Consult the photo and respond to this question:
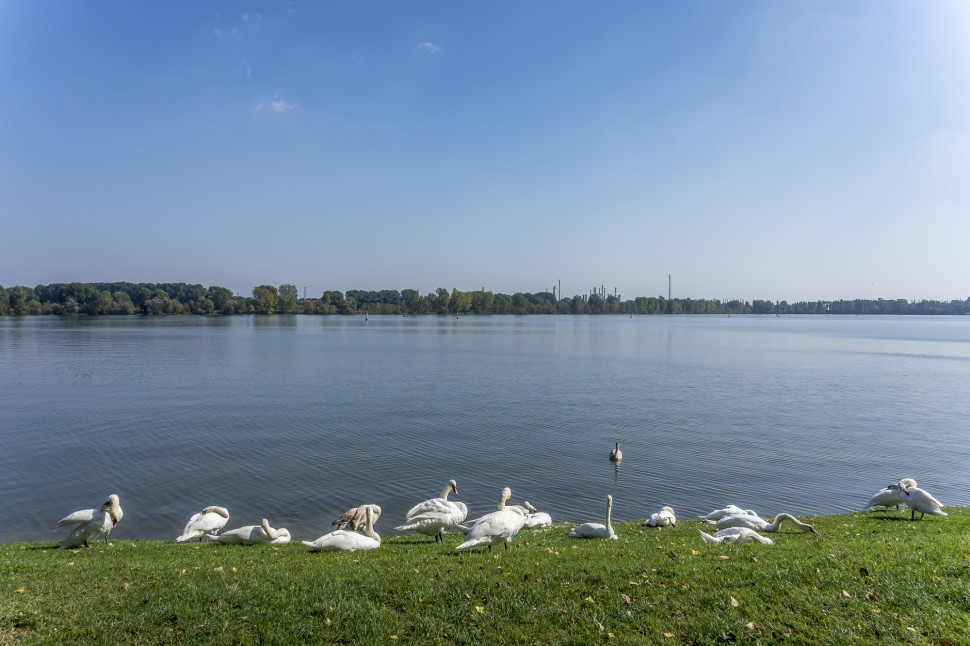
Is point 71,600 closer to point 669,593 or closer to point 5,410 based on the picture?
point 669,593

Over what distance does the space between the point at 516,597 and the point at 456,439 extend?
2032 cm

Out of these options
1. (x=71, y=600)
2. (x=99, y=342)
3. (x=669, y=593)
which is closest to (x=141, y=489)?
(x=71, y=600)

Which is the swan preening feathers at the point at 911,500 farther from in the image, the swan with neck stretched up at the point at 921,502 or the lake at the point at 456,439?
the lake at the point at 456,439

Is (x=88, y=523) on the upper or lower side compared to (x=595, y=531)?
upper

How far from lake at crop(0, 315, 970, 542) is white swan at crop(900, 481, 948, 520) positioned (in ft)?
12.8

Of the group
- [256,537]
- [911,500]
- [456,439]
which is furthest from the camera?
[456,439]

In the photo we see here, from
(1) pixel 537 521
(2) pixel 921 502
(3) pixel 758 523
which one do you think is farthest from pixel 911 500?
(1) pixel 537 521

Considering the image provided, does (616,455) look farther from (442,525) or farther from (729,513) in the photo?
(442,525)

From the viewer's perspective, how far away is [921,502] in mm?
15461

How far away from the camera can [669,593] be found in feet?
28.5

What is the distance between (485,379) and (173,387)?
80.0ft

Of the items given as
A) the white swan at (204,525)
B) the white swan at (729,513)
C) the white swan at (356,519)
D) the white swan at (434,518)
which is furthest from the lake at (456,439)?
the white swan at (434,518)

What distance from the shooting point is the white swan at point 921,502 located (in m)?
15.3

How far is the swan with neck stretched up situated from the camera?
1527 cm
